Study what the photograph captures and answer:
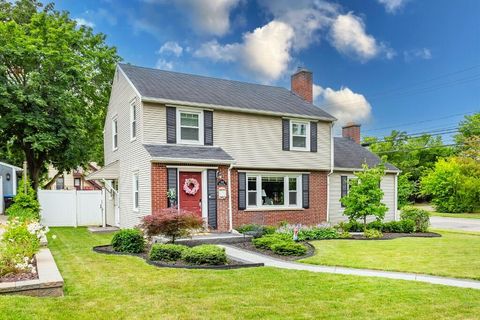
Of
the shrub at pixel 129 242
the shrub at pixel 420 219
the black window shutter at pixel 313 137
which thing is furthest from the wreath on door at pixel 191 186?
the shrub at pixel 420 219

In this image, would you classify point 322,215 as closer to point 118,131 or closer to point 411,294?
point 118,131

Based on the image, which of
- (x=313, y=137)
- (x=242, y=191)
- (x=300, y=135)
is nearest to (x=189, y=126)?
(x=242, y=191)

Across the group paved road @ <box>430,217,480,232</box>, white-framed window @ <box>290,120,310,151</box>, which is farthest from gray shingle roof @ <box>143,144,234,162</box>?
paved road @ <box>430,217,480,232</box>

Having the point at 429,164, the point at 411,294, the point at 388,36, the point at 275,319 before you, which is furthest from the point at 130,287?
the point at 429,164

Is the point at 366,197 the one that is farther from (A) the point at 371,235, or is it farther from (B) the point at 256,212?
(B) the point at 256,212

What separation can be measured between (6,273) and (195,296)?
3.13m

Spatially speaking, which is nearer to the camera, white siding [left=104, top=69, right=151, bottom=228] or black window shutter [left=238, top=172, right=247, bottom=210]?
white siding [left=104, top=69, right=151, bottom=228]

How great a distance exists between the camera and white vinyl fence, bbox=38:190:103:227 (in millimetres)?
18219

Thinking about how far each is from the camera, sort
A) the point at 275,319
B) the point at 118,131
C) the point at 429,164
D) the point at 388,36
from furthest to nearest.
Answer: the point at 429,164 → the point at 388,36 → the point at 118,131 → the point at 275,319

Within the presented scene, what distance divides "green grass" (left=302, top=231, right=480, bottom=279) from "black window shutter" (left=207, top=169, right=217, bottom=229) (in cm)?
378

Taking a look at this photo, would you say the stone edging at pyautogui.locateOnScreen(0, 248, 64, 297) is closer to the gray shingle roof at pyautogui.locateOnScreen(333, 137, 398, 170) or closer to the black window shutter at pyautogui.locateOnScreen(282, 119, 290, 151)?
the black window shutter at pyautogui.locateOnScreen(282, 119, 290, 151)

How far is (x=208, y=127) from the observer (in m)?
14.8

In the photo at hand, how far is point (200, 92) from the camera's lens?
15875mm

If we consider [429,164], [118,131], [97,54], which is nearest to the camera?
[118,131]
